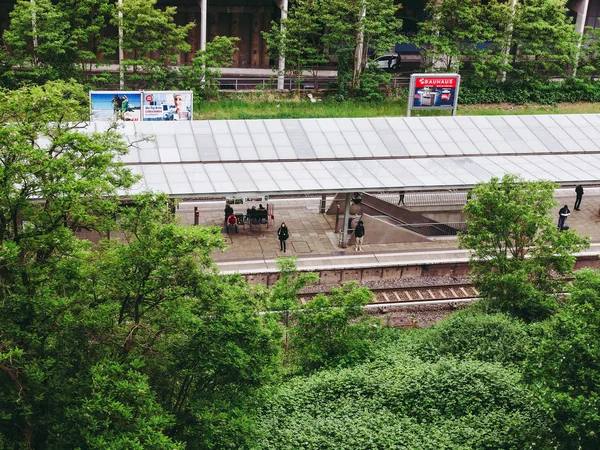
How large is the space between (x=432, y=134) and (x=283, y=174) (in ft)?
31.4

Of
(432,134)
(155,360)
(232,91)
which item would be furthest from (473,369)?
(232,91)

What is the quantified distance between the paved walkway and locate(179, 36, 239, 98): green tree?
13602 mm

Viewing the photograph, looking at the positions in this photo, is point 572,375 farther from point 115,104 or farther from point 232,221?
point 115,104

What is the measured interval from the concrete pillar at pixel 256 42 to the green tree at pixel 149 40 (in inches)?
468

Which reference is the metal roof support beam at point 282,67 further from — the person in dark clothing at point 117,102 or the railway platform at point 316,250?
the railway platform at point 316,250

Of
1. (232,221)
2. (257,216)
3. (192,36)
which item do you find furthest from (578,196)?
(192,36)

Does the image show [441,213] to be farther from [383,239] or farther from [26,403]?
[26,403]

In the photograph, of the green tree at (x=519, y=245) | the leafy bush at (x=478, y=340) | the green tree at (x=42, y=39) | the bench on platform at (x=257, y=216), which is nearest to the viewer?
the leafy bush at (x=478, y=340)

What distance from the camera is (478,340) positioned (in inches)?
1280

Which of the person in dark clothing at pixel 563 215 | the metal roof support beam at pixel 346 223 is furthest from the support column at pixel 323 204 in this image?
the person in dark clothing at pixel 563 215

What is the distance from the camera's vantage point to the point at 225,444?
23.8 metres

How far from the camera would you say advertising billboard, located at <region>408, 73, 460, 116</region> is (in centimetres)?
5153

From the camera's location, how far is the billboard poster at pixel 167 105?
5031 centimetres

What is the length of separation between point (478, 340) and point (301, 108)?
2879cm
